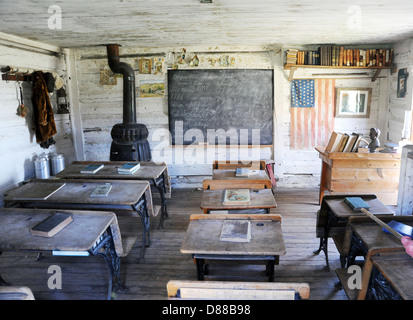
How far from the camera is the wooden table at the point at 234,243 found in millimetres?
2223

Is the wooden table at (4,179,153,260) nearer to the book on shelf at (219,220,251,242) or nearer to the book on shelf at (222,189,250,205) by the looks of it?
the book on shelf at (222,189,250,205)

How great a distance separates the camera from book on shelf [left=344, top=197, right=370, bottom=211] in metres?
2.79

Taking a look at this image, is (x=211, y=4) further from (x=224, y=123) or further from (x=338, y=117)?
(x=338, y=117)

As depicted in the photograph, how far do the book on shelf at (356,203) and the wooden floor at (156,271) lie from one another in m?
0.75

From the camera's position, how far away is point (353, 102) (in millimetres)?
5746

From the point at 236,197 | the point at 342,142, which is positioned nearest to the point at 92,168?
the point at 236,197

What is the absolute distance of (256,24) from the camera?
12.9ft

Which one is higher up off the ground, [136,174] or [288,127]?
[288,127]

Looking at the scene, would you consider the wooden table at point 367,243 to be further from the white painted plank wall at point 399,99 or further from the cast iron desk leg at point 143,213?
the white painted plank wall at point 399,99

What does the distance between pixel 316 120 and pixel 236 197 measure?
323cm

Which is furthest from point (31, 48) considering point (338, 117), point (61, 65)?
point (338, 117)

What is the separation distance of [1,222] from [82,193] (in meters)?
0.81

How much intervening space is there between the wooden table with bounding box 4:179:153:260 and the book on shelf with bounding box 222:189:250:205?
0.83 metres

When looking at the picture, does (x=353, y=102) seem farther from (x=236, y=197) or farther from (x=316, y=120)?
(x=236, y=197)
